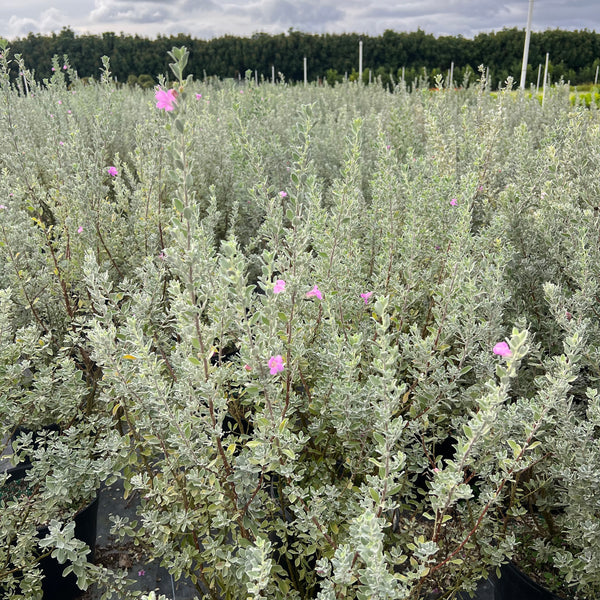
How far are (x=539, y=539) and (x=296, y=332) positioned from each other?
127cm

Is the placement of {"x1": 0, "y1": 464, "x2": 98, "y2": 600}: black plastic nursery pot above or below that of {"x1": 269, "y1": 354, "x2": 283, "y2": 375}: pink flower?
below

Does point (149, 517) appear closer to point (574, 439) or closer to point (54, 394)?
point (54, 394)

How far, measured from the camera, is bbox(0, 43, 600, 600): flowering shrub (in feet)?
4.54

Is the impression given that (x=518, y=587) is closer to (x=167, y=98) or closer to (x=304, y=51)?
(x=167, y=98)

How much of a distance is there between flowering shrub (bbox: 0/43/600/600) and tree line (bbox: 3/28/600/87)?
27.7 metres

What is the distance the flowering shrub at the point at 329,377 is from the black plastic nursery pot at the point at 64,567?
0.77ft

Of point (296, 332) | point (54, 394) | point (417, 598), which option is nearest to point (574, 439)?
point (417, 598)

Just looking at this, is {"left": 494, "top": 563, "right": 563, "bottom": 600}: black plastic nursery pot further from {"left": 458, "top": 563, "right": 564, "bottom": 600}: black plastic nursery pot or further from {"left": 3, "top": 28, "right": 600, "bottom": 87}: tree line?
{"left": 3, "top": 28, "right": 600, "bottom": 87}: tree line

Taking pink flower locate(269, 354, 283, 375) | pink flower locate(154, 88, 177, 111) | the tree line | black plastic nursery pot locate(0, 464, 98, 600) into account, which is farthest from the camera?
the tree line

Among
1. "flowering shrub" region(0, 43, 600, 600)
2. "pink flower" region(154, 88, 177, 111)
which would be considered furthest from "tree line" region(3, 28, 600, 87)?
"pink flower" region(154, 88, 177, 111)

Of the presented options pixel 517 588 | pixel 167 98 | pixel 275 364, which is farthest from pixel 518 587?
pixel 167 98

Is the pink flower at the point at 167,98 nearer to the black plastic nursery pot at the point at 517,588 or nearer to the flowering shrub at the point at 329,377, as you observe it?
the flowering shrub at the point at 329,377

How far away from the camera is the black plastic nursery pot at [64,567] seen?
2.07m

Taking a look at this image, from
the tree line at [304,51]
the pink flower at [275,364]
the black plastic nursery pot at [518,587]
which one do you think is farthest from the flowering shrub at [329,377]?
the tree line at [304,51]
